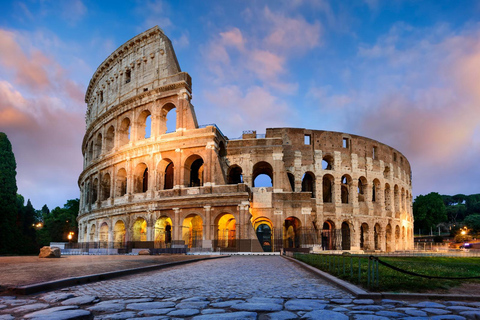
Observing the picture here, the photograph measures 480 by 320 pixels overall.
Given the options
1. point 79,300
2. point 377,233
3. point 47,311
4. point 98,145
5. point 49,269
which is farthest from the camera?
point 98,145

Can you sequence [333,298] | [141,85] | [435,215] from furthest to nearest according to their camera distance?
[435,215]
[141,85]
[333,298]

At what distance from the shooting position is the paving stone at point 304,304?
454cm

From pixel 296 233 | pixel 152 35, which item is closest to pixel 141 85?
pixel 152 35

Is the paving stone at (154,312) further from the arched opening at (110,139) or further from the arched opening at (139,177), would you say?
the arched opening at (110,139)

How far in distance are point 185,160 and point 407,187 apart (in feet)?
102

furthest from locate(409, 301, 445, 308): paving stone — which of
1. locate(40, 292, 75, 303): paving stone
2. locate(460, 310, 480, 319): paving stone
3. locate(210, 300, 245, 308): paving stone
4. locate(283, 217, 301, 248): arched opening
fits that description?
locate(283, 217, 301, 248): arched opening

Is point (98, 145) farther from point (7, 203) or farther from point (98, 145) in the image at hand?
point (7, 203)

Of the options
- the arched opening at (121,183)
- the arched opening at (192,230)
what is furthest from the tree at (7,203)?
the arched opening at (192,230)

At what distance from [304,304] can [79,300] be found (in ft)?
10.1

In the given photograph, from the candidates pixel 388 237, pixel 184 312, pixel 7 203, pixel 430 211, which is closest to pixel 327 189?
pixel 388 237

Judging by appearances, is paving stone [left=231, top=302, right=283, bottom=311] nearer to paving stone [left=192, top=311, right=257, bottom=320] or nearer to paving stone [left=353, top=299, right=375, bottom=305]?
paving stone [left=192, top=311, right=257, bottom=320]

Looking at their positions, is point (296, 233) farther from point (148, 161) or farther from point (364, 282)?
A: point (364, 282)

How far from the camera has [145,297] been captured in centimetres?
537

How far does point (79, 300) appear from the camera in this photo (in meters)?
4.97
